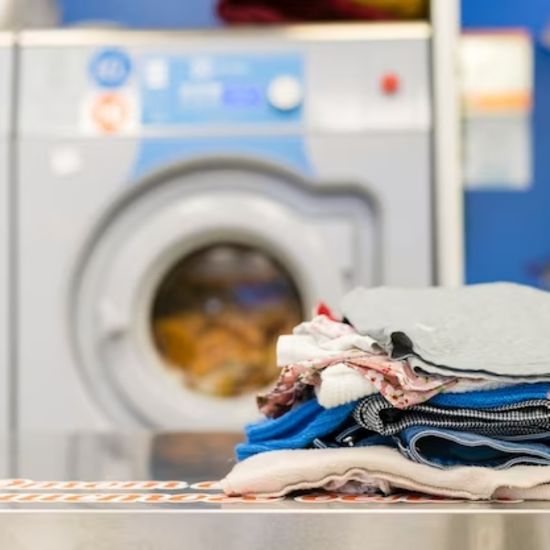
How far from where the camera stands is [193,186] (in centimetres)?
178

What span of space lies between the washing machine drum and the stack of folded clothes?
106cm

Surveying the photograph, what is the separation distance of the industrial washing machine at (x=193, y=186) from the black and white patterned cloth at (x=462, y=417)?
42.6 inches

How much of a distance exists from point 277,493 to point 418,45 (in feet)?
4.22

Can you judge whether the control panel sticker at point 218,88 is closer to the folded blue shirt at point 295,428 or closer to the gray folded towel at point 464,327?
the gray folded towel at point 464,327

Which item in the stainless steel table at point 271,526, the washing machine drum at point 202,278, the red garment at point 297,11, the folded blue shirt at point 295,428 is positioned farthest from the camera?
the red garment at point 297,11

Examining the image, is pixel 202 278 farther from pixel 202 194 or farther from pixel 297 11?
pixel 297 11

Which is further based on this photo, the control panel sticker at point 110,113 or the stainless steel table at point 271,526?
the control panel sticker at point 110,113

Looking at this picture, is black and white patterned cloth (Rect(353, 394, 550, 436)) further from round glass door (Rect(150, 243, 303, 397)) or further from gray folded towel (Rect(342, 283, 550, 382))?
round glass door (Rect(150, 243, 303, 397))

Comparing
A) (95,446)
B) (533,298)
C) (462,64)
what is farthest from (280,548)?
(462,64)

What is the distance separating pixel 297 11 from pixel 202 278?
48 centimetres

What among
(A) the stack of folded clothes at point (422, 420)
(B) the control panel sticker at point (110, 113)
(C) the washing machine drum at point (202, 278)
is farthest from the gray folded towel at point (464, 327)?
(B) the control panel sticker at point (110, 113)

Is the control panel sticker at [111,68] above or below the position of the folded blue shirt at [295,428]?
above

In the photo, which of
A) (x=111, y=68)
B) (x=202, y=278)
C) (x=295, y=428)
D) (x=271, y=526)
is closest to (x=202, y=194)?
(x=202, y=278)

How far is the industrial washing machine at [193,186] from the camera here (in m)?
1.73
